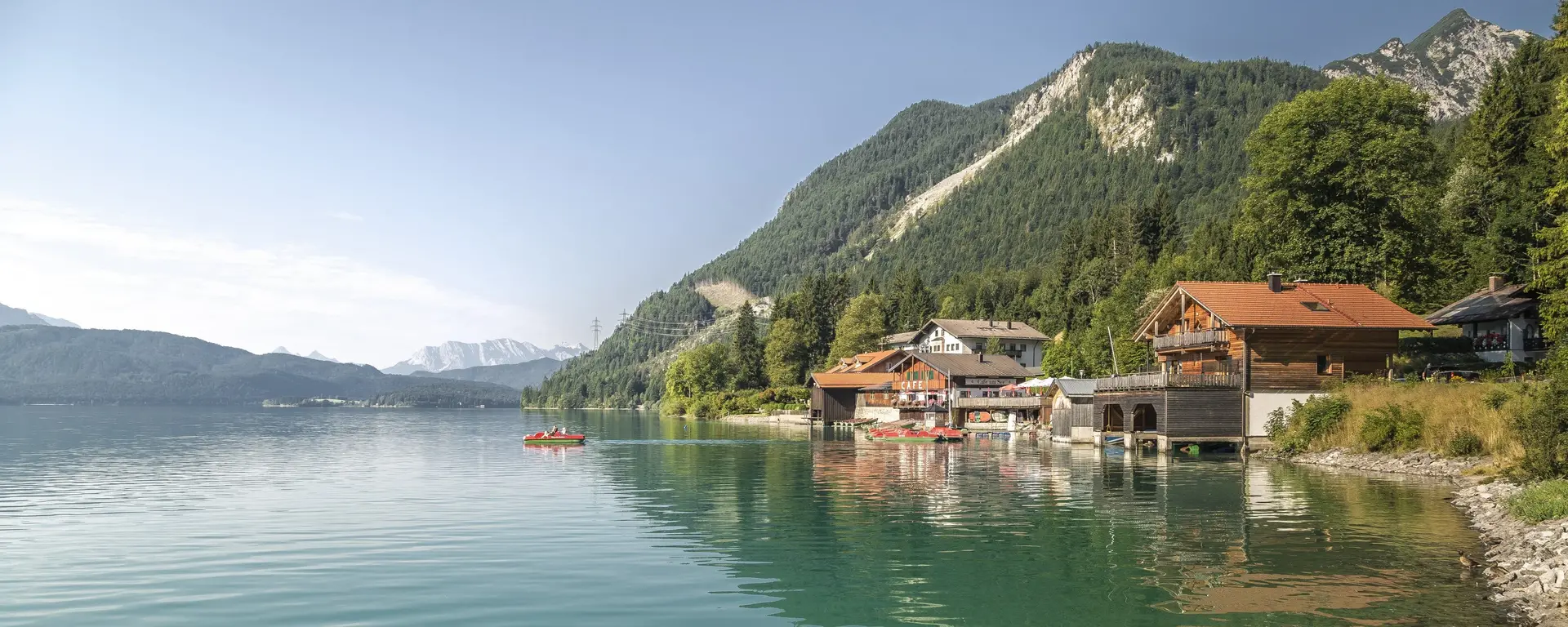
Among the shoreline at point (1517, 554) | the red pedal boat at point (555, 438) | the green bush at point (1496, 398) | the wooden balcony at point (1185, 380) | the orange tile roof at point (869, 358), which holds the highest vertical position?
the orange tile roof at point (869, 358)

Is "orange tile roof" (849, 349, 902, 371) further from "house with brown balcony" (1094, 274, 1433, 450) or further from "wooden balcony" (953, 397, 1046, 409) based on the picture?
"house with brown balcony" (1094, 274, 1433, 450)

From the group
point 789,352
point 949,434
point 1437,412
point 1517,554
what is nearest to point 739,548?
point 1517,554

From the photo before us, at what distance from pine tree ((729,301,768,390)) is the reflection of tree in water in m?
132

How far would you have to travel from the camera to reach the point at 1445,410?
157 ft

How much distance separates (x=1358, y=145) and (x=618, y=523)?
61002mm

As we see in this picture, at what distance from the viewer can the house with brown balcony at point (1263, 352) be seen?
61.5 metres

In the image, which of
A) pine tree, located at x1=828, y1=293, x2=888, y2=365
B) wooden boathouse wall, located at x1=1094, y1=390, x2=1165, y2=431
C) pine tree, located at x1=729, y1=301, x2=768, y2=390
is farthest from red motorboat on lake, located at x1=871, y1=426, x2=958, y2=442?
pine tree, located at x1=729, y1=301, x2=768, y2=390

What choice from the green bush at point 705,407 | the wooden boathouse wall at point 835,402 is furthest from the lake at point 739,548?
the green bush at point 705,407

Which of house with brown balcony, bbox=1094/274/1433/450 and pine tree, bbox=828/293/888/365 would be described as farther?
pine tree, bbox=828/293/888/365

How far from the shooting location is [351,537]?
1204 inches

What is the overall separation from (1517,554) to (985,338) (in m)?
123

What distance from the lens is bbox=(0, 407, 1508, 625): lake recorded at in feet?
66.6

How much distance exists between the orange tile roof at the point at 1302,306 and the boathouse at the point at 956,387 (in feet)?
131

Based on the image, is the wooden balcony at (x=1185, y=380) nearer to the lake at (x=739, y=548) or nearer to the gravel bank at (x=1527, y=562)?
the lake at (x=739, y=548)
